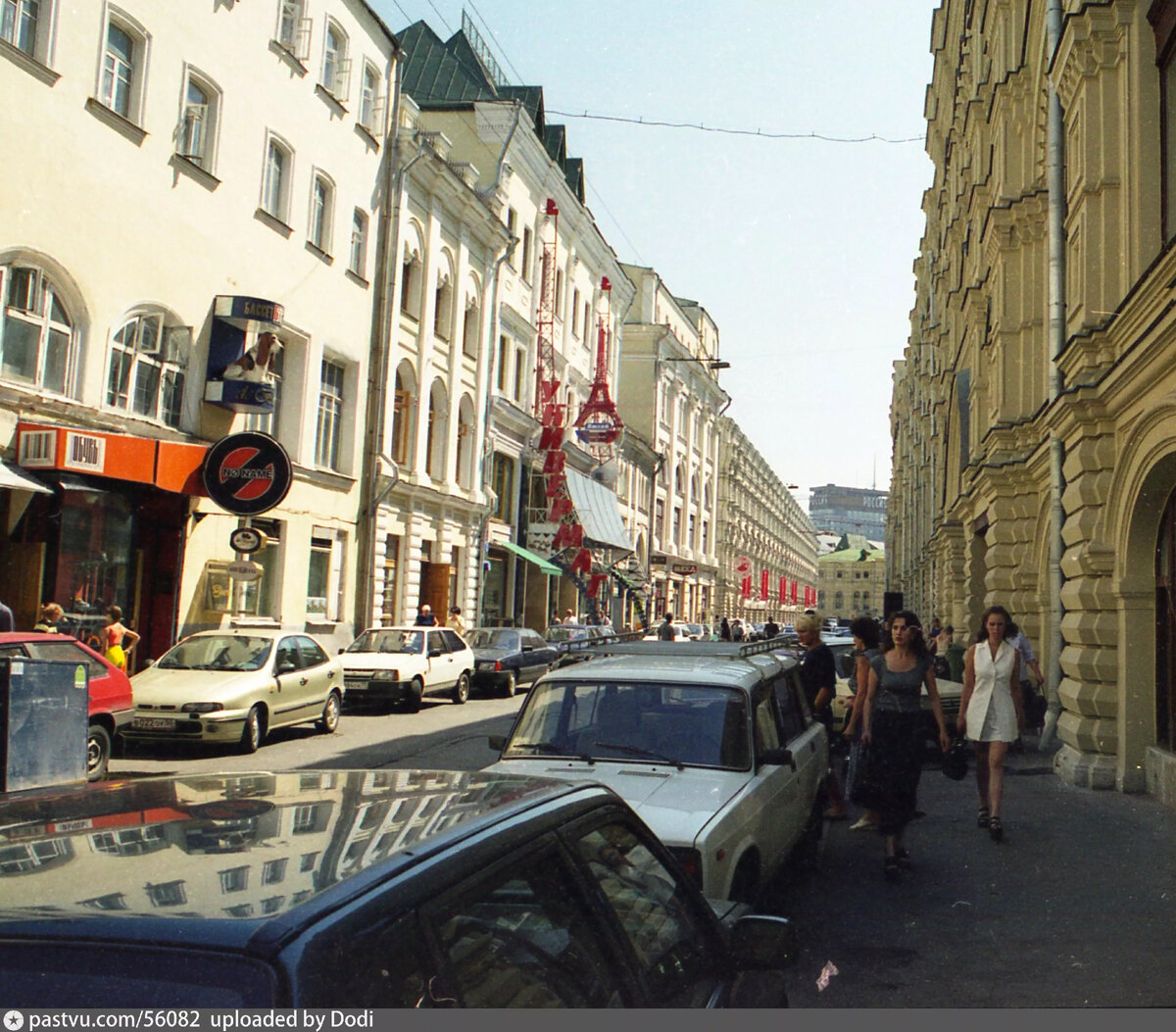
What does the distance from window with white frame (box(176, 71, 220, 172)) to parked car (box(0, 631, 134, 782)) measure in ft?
37.7

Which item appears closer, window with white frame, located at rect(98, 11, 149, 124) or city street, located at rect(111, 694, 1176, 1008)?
city street, located at rect(111, 694, 1176, 1008)

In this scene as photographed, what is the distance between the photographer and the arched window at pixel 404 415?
29703mm

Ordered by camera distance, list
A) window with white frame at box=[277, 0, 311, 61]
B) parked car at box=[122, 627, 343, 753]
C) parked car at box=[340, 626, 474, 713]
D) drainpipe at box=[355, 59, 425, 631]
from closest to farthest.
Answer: parked car at box=[122, 627, 343, 753] < parked car at box=[340, 626, 474, 713] < window with white frame at box=[277, 0, 311, 61] < drainpipe at box=[355, 59, 425, 631]

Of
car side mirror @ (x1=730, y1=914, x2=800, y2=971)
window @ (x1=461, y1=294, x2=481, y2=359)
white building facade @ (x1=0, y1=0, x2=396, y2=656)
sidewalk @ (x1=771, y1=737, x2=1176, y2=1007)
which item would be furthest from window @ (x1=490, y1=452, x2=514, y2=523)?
car side mirror @ (x1=730, y1=914, x2=800, y2=971)

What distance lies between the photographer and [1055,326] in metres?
14.6

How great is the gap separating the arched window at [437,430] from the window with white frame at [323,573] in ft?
19.4

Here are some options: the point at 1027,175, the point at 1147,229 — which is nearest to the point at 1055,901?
the point at 1147,229

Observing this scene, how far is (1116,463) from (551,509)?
29445mm

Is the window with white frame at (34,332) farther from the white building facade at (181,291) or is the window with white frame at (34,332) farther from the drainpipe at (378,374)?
the drainpipe at (378,374)

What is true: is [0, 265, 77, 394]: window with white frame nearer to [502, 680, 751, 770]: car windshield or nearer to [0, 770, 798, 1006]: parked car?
[502, 680, 751, 770]: car windshield

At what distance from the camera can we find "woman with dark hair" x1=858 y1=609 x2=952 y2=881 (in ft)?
26.7

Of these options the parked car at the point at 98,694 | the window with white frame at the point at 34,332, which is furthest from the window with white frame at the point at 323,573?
the parked car at the point at 98,694

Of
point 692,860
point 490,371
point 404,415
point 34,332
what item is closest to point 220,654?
point 34,332

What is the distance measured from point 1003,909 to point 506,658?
59.4 ft
